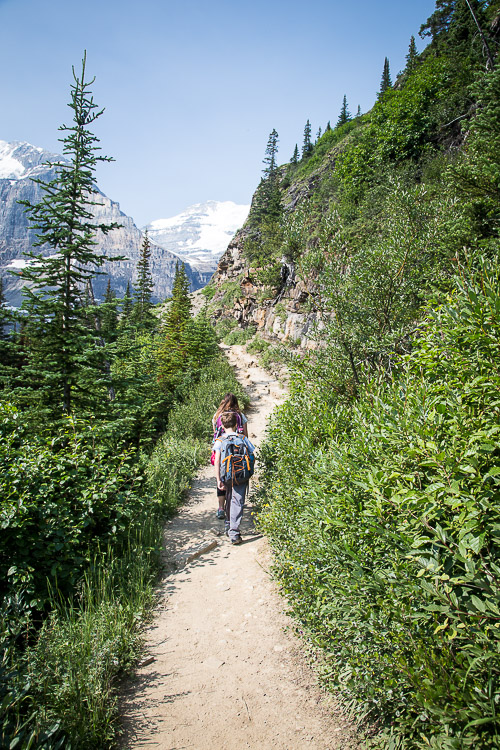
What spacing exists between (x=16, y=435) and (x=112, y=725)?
285 centimetres

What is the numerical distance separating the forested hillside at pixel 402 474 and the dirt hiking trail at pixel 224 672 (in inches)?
11.9

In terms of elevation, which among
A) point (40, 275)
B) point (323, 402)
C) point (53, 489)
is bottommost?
point (53, 489)

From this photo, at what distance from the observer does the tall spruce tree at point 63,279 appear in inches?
256

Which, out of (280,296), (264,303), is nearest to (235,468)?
(280,296)

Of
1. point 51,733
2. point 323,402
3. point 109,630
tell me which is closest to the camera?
point 51,733

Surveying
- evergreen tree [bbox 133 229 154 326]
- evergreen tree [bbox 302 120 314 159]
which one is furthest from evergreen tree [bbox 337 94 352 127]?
evergreen tree [bbox 133 229 154 326]

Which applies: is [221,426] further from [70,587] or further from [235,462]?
[70,587]

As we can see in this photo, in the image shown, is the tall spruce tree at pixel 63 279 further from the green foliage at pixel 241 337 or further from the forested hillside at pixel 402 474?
the green foliage at pixel 241 337

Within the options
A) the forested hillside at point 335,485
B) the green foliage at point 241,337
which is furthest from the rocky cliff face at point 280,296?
the green foliage at point 241,337

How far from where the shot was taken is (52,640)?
2938mm

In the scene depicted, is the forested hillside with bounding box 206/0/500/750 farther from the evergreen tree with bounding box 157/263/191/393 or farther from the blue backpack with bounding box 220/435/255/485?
the evergreen tree with bounding box 157/263/191/393

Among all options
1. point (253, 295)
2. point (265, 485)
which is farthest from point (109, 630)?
point (253, 295)

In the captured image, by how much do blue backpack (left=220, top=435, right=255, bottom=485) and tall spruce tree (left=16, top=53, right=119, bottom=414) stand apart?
3035 millimetres

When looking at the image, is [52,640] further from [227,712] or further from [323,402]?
[323,402]
